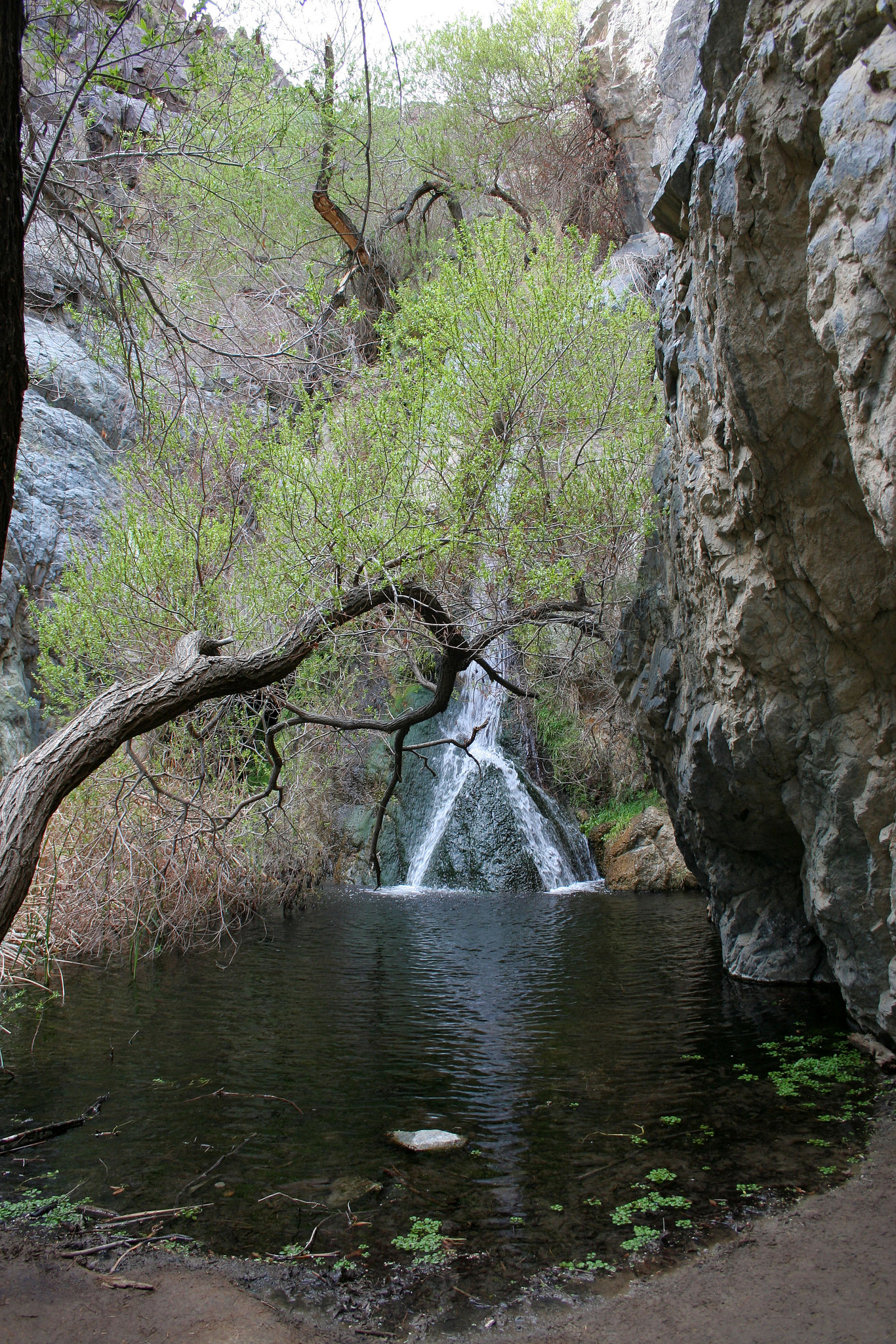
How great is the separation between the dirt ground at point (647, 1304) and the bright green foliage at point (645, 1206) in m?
0.36

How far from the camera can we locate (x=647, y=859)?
12633 millimetres

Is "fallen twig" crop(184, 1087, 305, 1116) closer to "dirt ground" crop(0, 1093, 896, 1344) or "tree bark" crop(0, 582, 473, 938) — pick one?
"dirt ground" crop(0, 1093, 896, 1344)

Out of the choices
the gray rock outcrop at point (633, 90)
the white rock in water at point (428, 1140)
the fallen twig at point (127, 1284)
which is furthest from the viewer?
the gray rock outcrop at point (633, 90)

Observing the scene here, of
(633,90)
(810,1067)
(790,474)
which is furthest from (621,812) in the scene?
(633,90)

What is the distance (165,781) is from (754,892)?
598 cm

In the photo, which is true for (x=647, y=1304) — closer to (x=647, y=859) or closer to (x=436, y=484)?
(x=436, y=484)

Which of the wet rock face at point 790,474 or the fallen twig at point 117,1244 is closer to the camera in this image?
the wet rock face at point 790,474

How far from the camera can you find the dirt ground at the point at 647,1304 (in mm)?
2695

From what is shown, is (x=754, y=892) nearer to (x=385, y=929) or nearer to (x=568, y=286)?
(x=385, y=929)

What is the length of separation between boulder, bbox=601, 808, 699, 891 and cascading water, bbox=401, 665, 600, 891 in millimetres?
703

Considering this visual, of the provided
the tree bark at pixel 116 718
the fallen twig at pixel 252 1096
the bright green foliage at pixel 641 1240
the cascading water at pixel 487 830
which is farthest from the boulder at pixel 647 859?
the bright green foliage at pixel 641 1240

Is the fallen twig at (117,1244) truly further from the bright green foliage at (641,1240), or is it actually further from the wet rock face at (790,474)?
the wet rock face at (790,474)

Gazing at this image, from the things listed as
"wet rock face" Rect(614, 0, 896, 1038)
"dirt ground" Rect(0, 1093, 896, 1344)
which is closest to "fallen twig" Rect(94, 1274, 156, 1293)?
"dirt ground" Rect(0, 1093, 896, 1344)

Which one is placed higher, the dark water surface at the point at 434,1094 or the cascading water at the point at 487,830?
the cascading water at the point at 487,830
